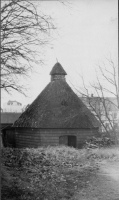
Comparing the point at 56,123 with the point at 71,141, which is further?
the point at 71,141

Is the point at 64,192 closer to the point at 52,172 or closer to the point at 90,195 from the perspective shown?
the point at 90,195

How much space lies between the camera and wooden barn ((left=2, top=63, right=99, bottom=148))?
1972 cm

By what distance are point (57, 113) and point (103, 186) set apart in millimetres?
13557

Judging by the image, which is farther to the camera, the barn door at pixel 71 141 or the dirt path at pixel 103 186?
the barn door at pixel 71 141

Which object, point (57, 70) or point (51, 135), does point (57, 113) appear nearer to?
point (51, 135)

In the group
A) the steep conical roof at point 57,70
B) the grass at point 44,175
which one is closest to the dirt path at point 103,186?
the grass at point 44,175

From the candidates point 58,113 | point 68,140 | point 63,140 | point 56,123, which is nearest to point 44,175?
point 56,123

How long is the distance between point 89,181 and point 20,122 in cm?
1470

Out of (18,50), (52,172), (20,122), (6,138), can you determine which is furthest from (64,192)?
(6,138)

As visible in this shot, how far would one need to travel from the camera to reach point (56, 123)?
1995 centimetres

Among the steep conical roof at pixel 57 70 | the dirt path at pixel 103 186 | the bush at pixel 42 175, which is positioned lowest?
the dirt path at pixel 103 186

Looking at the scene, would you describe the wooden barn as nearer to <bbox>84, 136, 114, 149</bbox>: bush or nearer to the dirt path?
<bbox>84, 136, 114, 149</bbox>: bush

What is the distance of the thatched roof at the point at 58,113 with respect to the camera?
2000cm

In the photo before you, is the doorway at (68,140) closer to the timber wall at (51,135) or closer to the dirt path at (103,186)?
the timber wall at (51,135)
